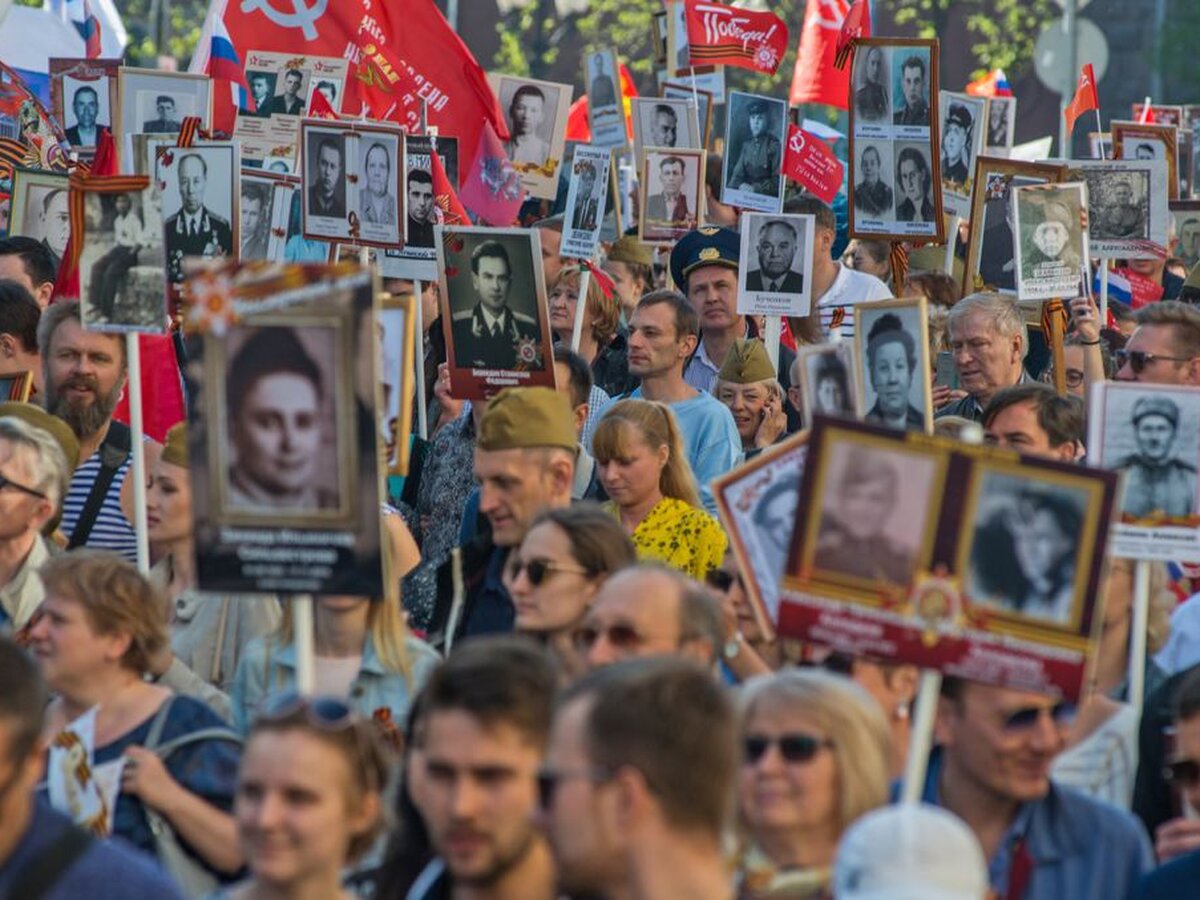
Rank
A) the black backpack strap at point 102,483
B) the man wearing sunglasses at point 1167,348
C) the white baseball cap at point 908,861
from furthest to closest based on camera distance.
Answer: the man wearing sunglasses at point 1167,348, the black backpack strap at point 102,483, the white baseball cap at point 908,861

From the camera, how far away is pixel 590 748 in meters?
3.96

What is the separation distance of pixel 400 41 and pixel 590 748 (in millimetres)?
12158

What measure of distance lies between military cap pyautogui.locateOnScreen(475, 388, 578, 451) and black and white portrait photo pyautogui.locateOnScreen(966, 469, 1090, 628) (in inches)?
116

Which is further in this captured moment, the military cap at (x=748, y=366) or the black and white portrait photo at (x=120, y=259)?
the military cap at (x=748, y=366)

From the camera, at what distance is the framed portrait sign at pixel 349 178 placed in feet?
38.7

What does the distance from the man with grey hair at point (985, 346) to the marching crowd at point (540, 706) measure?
2.37 feet

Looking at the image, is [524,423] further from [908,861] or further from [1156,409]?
[908,861]

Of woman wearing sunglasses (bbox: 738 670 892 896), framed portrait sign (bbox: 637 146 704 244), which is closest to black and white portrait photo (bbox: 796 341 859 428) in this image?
woman wearing sunglasses (bbox: 738 670 892 896)

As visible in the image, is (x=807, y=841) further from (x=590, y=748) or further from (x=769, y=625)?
(x=769, y=625)

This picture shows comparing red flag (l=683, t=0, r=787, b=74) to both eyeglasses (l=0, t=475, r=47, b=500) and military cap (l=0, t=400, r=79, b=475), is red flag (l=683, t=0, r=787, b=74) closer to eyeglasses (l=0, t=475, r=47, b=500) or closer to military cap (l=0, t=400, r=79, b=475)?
military cap (l=0, t=400, r=79, b=475)

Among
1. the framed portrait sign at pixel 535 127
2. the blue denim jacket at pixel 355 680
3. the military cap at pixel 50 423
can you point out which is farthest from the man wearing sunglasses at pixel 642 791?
the framed portrait sign at pixel 535 127

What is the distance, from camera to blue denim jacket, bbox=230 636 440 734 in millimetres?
6465

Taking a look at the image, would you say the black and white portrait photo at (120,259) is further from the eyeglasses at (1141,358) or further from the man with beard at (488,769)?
the eyeglasses at (1141,358)

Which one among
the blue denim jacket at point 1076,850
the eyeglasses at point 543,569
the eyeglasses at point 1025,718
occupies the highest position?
the eyeglasses at point 543,569
